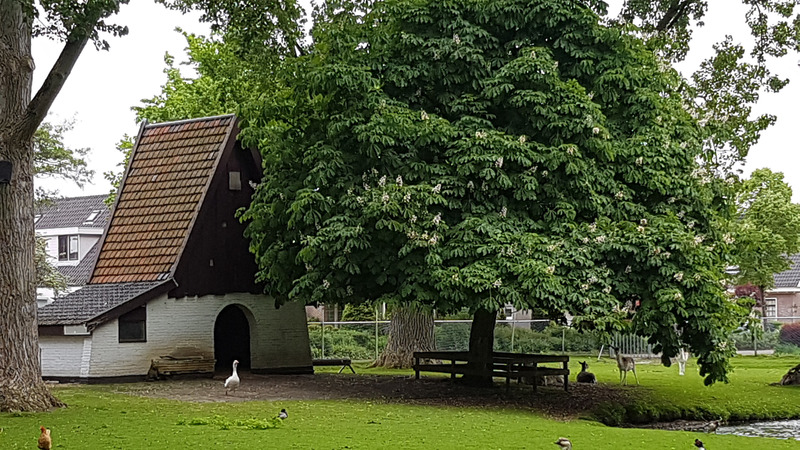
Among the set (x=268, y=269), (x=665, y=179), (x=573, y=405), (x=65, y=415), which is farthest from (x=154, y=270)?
(x=665, y=179)

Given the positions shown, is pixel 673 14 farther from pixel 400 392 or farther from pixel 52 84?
pixel 52 84

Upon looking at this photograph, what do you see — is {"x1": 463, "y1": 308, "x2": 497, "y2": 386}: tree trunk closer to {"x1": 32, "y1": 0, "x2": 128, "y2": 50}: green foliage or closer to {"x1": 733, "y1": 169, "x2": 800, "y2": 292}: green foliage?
{"x1": 32, "y1": 0, "x2": 128, "y2": 50}: green foliage

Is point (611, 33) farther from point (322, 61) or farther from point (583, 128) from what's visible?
point (322, 61)

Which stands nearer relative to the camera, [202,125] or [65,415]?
[65,415]

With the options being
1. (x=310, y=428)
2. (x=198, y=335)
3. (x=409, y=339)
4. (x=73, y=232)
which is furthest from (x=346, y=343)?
(x=73, y=232)

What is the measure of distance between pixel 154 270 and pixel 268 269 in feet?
14.8

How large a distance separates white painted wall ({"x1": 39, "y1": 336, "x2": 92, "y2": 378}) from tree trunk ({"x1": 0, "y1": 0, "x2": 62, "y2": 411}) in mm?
7189

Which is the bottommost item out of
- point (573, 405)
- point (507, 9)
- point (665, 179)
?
point (573, 405)

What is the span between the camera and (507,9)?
84.6 feet

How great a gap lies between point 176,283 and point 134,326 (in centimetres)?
161

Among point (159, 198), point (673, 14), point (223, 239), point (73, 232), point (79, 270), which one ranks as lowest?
point (223, 239)

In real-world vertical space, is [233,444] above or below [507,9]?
below

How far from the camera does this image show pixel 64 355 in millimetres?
28891

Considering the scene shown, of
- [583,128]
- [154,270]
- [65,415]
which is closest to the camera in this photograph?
[65,415]
